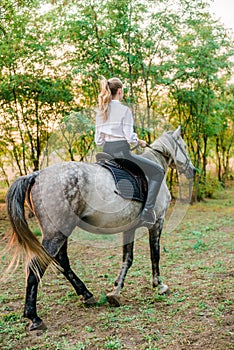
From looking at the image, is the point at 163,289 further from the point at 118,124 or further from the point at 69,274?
the point at 118,124

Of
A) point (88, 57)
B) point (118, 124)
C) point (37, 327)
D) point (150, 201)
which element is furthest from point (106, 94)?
point (88, 57)

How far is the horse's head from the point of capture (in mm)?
→ 5148

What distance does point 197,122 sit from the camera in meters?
14.4

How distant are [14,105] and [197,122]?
667 centimetres

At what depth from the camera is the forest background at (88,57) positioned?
9.92 meters

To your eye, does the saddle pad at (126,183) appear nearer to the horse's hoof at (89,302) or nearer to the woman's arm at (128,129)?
the woman's arm at (128,129)

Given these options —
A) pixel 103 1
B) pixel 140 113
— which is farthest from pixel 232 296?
pixel 103 1

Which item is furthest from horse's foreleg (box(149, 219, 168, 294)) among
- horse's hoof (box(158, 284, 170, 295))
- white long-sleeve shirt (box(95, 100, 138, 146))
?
white long-sleeve shirt (box(95, 100, 138, 146))

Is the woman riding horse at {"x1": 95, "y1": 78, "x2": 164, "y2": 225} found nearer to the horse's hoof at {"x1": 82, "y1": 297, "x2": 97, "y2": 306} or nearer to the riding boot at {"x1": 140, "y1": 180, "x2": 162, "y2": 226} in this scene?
the riding boot at {"x1": 140, "y1": 180, "x2": 162, "y2": 226}

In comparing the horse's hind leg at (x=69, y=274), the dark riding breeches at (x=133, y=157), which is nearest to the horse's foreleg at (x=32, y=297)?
the horse's hind leg at (x=69, y=274)

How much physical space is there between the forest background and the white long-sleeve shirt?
4299 millimetres

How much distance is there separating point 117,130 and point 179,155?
135 cm

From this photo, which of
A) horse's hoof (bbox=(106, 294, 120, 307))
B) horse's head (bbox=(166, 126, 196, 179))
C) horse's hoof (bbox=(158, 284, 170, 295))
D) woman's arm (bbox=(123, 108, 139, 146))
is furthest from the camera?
horse's head (bbox=(166, 126, 196, 179))

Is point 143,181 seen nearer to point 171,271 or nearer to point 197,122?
point 171,271
